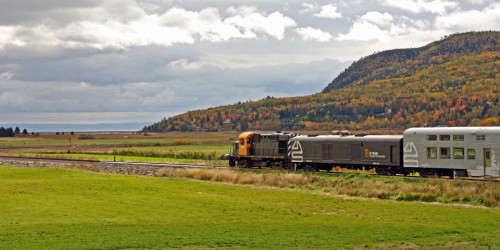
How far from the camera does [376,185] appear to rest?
4306cm

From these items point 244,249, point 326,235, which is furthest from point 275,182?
point 244,249

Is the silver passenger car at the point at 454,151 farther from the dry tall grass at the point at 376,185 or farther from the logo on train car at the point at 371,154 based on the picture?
the logo on train car at the point at 371,154

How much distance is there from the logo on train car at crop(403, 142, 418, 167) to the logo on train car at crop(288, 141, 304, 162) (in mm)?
13031

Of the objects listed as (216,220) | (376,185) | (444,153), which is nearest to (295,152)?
(376,185)

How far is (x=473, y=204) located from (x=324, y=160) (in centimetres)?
2057

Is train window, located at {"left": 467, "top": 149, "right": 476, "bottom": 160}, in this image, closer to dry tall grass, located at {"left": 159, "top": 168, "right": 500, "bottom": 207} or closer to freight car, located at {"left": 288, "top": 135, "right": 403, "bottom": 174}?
dry tall grass, located at {"left": 159, "top": 168, "right": 500, "bottom": 207}

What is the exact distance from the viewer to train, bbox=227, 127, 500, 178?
138ft

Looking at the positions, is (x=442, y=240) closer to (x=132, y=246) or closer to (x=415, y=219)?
(x=415, y=219)

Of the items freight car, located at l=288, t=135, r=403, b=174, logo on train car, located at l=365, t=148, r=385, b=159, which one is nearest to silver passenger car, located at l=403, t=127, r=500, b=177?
freight car, located at l=288, t=135, r=403, b=174

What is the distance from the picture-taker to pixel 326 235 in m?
24.4

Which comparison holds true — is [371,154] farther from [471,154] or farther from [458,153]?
[471,154]

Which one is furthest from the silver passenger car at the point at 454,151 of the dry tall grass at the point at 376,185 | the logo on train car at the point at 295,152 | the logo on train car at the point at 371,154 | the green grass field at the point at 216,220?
the logo on train car at the point at 295,152

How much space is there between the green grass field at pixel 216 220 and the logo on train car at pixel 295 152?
504 inches

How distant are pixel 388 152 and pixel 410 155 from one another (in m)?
2.72
